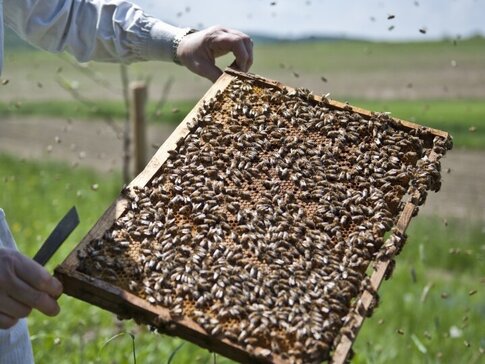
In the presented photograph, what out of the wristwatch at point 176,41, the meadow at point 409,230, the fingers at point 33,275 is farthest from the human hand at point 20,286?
the wristwatch at point 176,41

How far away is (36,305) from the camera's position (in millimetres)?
2791

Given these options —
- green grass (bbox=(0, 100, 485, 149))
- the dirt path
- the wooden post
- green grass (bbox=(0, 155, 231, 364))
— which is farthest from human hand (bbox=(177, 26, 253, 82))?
the dirt path

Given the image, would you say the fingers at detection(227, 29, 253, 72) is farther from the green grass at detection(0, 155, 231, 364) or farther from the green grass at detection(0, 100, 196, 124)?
the green grass at detection(0, 100, 196, 124)

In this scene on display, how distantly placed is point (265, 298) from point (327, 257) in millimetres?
325

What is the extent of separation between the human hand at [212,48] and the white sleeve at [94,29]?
9 centimetres

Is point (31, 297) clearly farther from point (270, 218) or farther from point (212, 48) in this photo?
point (212, 48)

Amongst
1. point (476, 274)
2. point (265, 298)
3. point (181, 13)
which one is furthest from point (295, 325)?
point (476, 274)

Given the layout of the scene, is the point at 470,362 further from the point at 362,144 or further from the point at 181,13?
the point at 181,13

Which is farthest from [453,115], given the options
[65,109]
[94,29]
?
[94,29]

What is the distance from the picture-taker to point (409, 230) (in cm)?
927

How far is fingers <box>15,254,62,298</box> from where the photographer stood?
2756mm

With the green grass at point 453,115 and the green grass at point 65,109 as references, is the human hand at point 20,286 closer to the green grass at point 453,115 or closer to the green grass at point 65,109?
the green grass at point 453,115

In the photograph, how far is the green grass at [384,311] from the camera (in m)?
5.67

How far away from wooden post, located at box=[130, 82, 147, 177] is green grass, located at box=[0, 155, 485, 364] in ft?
2.75
